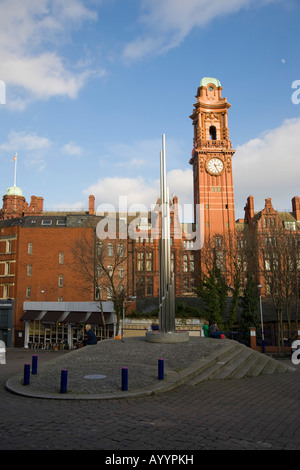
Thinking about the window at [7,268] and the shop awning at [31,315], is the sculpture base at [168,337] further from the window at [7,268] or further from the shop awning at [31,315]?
the window at [7,268]

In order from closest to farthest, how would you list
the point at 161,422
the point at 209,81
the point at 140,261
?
1. the point at 161,422
2. the point at 140,261
3. the point at 209,81

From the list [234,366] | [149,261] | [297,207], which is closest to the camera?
[234,366]

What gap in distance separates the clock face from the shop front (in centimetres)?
3808

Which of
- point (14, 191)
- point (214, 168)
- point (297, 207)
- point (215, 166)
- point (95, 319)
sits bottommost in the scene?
point (95, 319)

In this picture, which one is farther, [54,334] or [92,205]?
[92,205]

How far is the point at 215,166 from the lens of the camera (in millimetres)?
68750

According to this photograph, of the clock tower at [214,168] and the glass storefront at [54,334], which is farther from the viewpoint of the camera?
the clock tower at [214,168]

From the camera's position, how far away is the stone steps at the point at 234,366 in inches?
542

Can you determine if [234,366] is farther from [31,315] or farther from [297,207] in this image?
[297,207]

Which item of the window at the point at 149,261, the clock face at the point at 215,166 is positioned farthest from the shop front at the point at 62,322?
the clock face at the point at 215,166

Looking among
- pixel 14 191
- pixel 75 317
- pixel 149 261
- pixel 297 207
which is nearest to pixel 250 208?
pixel 297 207

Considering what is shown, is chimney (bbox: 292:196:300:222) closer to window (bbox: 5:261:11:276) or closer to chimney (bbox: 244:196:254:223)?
chimney (bbox: 244:196:254:223)

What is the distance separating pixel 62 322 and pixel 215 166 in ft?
136

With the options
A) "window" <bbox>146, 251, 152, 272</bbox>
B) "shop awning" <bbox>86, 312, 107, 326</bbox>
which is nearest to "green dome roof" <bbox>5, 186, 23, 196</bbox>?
"window" <bbox>146, 251, 152, 272</bbox>
